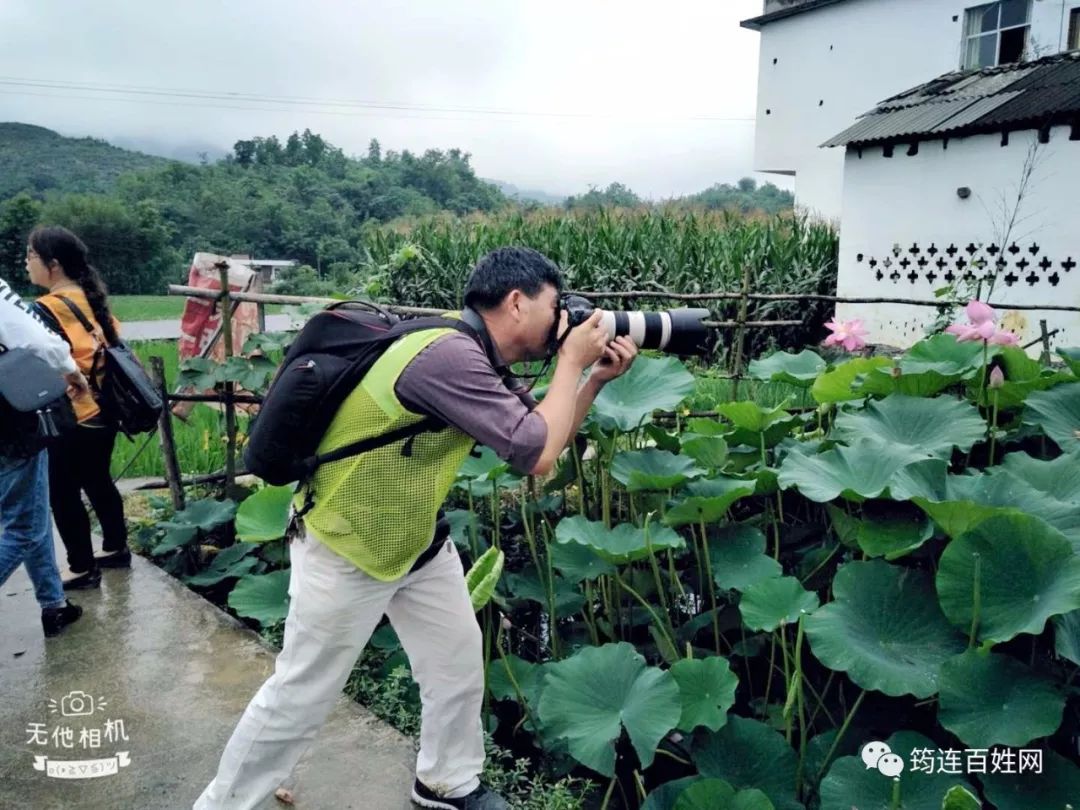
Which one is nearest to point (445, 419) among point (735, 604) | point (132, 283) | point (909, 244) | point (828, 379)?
point (735, 604)

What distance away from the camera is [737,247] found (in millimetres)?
10391

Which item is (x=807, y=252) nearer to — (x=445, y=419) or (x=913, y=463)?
(x=913, y=463)

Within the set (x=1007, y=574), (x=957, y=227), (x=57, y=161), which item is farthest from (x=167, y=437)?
(x=57, y=161)

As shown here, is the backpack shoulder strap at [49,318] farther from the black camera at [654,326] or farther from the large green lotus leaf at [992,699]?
the large green lotus leaf at [992,699]

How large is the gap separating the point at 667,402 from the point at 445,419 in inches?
49.7

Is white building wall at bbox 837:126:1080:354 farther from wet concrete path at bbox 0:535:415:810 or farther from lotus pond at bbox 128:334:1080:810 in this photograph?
wet concrete path at bbox 0:535:415:810

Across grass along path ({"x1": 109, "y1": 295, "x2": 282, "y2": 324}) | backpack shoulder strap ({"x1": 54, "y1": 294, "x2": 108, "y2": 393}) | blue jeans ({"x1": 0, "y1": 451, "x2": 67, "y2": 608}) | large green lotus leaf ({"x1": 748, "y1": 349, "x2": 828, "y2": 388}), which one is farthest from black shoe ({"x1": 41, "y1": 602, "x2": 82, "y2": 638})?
grass along path ({"x1": 109, "y1": 295, "x2": 282, "y2": 324})

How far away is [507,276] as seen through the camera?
1.77 metres

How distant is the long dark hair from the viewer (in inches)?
122

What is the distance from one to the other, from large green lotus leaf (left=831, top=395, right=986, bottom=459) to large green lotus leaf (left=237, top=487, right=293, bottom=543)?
1.81 m

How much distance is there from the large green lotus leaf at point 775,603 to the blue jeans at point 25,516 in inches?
83.7

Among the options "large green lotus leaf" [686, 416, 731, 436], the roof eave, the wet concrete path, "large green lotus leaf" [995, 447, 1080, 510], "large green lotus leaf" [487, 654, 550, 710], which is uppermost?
the roof eave

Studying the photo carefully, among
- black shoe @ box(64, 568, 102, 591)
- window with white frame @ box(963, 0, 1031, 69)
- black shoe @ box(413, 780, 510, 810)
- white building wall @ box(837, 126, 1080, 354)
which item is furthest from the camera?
window with white frame @ box(963, 0, 1031, 69)

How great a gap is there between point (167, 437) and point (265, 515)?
3.61ft
